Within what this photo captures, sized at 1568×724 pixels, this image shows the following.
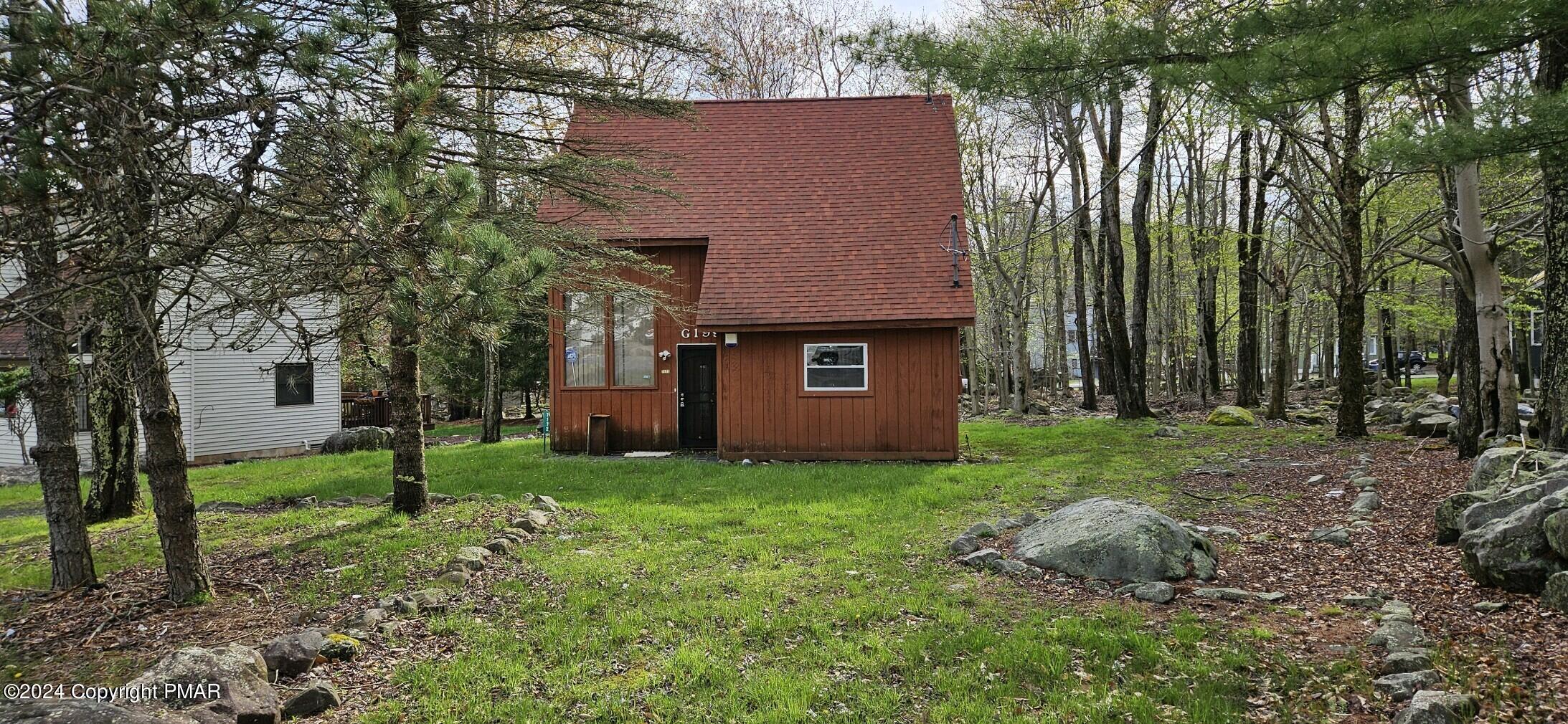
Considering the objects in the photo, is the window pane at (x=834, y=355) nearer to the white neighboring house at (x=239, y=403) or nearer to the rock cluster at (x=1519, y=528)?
the rock cluster at (x=1519, y=528)

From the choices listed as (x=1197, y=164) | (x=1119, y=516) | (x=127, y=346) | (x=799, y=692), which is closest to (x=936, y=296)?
(x=1119, y=516)

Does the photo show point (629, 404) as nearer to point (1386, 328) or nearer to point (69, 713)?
point (69, 713)

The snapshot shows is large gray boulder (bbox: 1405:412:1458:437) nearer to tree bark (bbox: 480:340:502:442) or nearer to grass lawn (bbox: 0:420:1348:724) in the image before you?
grass lawn (bbox: 0:420:1348:724)

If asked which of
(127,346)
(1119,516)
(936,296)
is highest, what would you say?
(936,296)

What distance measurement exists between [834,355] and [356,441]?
39.1 feet

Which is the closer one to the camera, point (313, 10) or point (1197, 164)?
point (313, 10)

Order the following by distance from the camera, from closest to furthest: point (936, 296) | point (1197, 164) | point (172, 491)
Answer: point (172, 491)
point (936, 296)
point (1197, 164)

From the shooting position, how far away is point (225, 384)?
1900 cm

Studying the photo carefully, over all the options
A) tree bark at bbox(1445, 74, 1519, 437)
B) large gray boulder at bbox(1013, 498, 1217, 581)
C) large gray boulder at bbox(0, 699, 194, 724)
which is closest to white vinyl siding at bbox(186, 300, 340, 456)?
large gray boulder at bbox(0, 699, 194, 724)

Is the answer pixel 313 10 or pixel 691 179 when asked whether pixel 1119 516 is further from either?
pixel 691 179

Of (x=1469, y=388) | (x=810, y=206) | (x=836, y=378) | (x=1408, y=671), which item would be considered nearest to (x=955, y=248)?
(x=836, y=378)

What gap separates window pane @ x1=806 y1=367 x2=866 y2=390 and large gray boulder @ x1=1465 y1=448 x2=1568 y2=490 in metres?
7.91

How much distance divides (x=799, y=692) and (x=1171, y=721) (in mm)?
1753

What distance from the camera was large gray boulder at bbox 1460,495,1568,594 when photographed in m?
4.71
